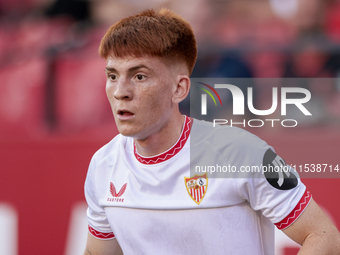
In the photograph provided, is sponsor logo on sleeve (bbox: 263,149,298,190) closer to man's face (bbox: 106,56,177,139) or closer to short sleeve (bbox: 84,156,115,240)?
man's face (bbox: 106,56,177,139)

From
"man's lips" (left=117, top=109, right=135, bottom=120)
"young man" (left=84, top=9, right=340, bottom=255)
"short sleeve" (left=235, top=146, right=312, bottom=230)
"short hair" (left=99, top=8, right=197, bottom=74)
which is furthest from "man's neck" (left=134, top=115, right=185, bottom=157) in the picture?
"short sleeve" (left=235, top=146, right=312, bottom=230)

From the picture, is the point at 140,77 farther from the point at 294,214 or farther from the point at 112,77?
Result: the point at 294,214

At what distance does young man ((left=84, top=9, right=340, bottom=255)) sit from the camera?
1682 mm

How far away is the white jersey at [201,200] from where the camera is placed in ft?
5.55

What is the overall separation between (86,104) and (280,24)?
211 centimetres

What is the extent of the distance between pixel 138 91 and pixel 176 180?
420 millimetres

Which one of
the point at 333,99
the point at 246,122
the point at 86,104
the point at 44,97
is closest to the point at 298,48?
the point at 333,99

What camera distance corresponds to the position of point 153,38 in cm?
177

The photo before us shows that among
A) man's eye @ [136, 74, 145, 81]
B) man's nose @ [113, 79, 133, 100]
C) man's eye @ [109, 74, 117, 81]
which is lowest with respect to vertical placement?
man's nose @ [113, 79, 133, 100]

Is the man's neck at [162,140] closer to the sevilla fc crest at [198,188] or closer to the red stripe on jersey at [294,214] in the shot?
the sevilla fc crest at [198,188]

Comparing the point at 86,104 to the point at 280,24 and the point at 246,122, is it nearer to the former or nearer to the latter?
the point at 246,122

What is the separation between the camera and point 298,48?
12.0ft

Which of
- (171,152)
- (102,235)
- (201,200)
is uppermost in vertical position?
(171,152)

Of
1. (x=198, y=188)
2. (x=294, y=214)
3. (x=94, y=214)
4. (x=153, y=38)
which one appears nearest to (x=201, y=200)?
(x=198, y=188)
